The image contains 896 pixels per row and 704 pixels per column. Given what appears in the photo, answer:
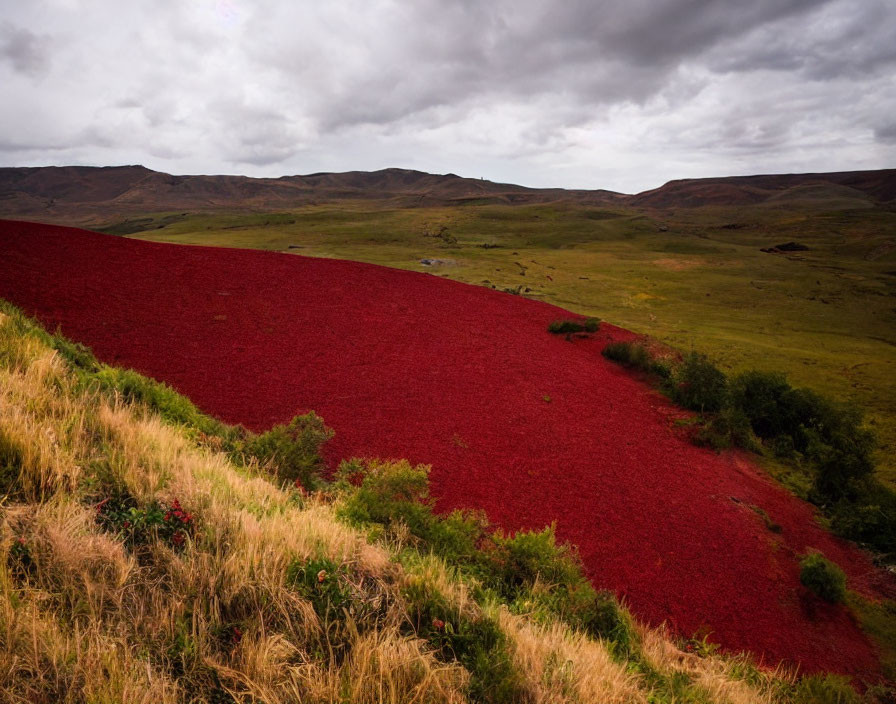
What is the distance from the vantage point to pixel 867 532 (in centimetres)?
973

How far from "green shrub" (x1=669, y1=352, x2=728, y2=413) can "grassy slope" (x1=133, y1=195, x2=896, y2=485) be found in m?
4.47

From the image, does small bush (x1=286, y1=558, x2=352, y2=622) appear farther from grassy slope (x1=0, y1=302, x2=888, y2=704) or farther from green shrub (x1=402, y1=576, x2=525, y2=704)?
→ green shrub (x1=402, y1=576, x2=525, y2=704)

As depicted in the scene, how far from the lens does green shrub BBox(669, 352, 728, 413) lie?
1402 cm

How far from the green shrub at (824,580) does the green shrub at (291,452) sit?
847 centimetres

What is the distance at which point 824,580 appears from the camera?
7.71 meters

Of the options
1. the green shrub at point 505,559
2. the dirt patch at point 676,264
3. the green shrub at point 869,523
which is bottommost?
the green shrub at point 869,523

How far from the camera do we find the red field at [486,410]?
7.57m

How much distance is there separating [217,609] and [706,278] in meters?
52.3

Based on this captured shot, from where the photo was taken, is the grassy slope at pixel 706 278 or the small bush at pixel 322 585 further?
the grassy slope at pixel 706 278

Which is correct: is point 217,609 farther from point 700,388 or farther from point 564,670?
point 700,388

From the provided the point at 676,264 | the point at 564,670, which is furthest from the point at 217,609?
the point at 676,264

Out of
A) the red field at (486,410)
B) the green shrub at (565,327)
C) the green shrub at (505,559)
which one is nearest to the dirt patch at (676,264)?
the green shrub at (565,327)

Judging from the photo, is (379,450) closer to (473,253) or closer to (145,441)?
(145,441)

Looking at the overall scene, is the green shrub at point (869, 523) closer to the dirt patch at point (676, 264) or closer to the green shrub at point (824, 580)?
the green shrub at point (824, 580)
